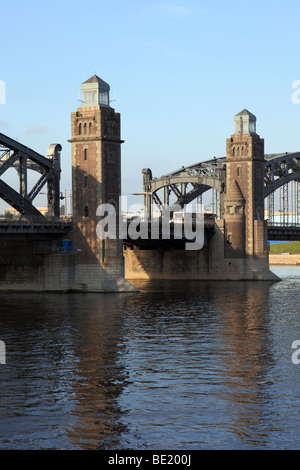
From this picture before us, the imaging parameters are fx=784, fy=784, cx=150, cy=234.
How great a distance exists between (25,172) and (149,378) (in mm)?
65611

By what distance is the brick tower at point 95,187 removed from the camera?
104000 mm

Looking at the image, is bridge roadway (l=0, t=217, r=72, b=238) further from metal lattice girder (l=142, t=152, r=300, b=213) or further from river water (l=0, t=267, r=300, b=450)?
metal lattice girder (l=142, t=152, r=300, b=213)

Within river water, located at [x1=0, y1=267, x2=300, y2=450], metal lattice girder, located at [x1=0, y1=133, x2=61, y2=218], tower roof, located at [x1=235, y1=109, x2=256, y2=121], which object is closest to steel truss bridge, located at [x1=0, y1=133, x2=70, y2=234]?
metal lattice girder, located at [x1=0, y1=133, x2=61, y2=218]

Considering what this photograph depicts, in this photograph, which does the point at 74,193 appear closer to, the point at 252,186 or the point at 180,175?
the point at 252,186

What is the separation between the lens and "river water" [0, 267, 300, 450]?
1329 inches

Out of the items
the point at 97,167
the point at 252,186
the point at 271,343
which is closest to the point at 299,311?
the point at 271,343

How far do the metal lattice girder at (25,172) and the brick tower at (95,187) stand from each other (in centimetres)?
635

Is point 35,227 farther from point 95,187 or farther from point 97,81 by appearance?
point 97,81

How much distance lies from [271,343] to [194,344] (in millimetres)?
5625

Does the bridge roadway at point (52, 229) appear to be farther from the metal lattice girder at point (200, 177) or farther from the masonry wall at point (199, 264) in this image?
the metal lattice girder at point (200, 177)

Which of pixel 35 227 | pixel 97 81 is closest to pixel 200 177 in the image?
pixel 97 81

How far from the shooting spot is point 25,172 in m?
106

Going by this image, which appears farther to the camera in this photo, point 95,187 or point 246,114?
point 246,114

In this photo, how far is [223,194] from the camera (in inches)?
5782
